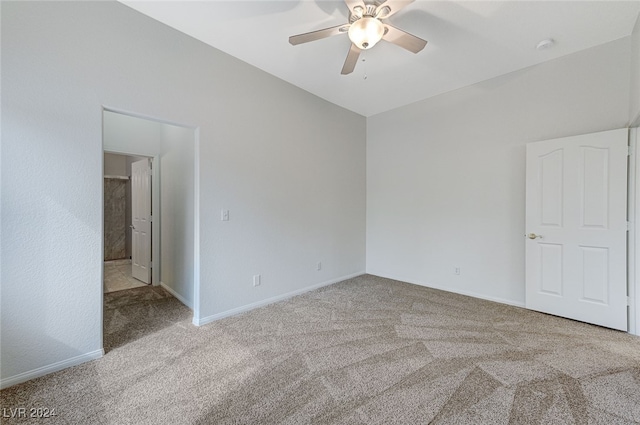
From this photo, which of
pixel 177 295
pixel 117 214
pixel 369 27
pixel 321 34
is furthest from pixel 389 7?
pixel 117 214

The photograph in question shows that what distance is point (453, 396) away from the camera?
1.73 metres

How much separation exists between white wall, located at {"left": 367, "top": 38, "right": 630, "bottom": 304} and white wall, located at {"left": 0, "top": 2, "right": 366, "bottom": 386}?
5.48ft

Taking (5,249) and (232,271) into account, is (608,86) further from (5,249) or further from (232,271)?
(5,249)

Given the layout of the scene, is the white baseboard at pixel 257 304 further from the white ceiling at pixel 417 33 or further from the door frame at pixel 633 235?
the door frame at pixel 633 235

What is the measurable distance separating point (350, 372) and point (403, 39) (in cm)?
261

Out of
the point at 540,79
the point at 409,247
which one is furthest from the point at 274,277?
A: the point at 540,79

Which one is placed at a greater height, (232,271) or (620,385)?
(232,271)

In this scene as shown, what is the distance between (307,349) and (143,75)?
2844mm

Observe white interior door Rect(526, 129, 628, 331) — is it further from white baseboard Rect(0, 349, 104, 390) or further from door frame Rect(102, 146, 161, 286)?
door frame Rect(102, 146, 161, 286)

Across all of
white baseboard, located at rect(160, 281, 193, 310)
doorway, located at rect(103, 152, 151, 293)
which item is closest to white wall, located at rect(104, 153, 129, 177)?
doorway, located at rect(103, 152, 151, 293)

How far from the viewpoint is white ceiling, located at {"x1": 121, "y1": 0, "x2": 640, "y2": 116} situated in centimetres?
226

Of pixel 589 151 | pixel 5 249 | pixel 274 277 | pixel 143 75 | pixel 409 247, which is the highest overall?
pixel 143 75

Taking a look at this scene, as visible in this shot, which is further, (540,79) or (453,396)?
(540,79)

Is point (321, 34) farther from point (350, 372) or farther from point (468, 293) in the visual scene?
point (468, 293)
